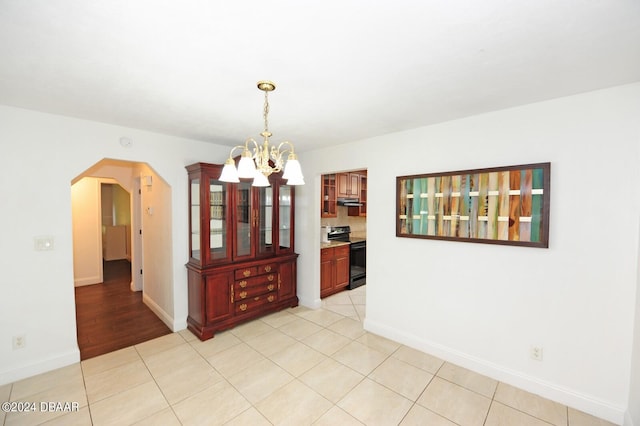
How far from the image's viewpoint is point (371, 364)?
8.79ft

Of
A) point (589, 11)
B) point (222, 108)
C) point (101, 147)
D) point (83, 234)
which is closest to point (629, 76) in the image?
point (589, 11)

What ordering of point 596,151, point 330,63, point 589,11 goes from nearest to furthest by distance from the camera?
point 589,11, point 330,63, point 596,151

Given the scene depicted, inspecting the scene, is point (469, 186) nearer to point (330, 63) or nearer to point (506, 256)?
point (506, 256)

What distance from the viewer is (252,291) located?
3.58 metres

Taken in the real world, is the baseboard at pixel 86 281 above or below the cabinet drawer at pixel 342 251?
below

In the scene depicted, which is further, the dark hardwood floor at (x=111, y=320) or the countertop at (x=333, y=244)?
the countertop at (x=333, y=244)

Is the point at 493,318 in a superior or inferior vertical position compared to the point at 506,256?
inferior

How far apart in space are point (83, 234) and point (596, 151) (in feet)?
24.9

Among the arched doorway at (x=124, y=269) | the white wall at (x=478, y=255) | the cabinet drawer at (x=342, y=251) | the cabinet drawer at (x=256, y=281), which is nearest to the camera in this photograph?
the white wall at (x=478, y=255)

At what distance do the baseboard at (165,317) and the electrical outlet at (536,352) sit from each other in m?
3.72

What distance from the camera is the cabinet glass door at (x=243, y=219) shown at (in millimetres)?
3486

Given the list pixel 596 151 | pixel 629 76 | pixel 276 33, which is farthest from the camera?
pixel 596 151

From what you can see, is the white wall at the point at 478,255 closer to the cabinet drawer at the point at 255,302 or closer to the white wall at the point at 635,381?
the white wall at the point at 635,381

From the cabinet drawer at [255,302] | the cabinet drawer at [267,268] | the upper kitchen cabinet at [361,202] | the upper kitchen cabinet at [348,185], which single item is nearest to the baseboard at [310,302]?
the cabinet drawer at [255,302]
